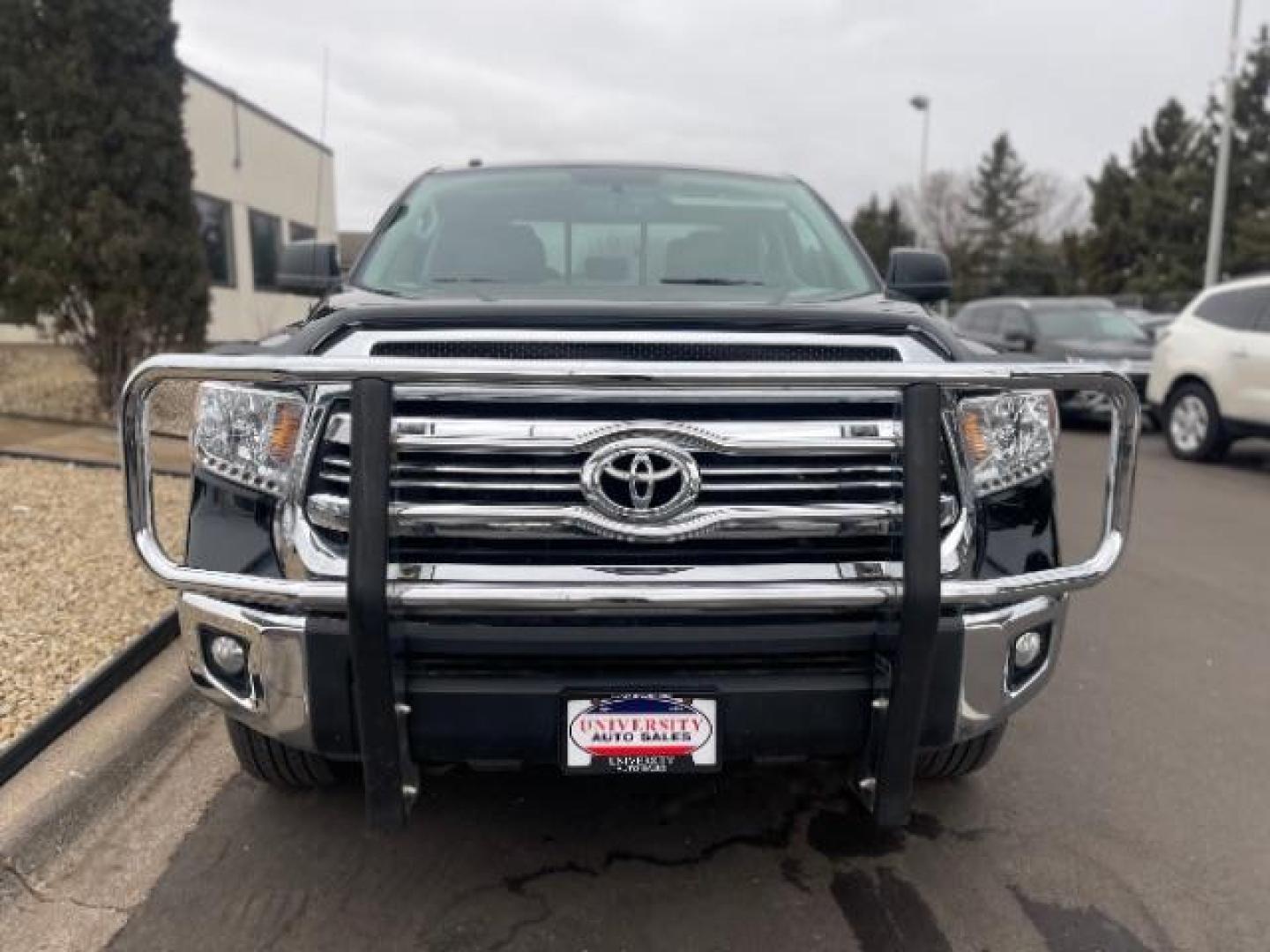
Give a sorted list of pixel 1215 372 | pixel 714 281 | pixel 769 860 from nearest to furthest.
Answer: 1. pixel 769 860
2. pixel 714 281
3. pixel 1215 372

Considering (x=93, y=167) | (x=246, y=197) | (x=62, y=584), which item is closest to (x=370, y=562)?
(x=62, y=584)

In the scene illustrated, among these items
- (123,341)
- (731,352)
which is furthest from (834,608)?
(123,341)

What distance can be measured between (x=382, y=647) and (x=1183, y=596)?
465cm

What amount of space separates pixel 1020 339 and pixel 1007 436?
38.0ft

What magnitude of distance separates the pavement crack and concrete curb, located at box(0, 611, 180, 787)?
419 mm

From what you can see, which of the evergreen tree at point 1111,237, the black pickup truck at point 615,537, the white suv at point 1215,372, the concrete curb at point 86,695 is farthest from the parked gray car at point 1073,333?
the evergreen tree at point 1111,237

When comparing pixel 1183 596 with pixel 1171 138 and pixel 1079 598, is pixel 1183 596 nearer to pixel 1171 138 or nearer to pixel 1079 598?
pixel 1079 598

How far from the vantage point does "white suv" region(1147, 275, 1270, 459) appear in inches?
356

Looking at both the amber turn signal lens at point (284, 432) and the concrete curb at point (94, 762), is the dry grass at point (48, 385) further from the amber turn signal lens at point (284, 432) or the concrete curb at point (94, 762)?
the amber turn signal lens at point (284, 432)

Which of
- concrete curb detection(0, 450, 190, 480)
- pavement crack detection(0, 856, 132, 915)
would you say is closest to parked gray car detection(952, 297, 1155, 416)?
concrete curb detection(0, 450, 190, 480)

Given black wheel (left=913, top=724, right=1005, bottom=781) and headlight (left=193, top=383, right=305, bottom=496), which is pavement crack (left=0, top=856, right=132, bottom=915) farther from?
black wheel (left=913, top=724, right=1005, bottom=781)

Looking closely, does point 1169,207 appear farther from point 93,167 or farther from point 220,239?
point 93,167

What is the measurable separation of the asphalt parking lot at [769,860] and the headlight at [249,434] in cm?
110

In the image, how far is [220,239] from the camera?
1942 centimetres
